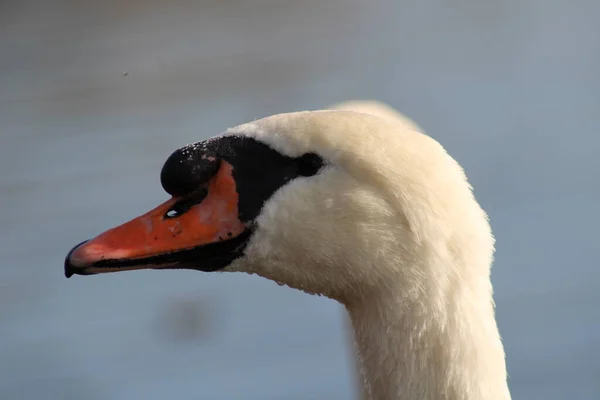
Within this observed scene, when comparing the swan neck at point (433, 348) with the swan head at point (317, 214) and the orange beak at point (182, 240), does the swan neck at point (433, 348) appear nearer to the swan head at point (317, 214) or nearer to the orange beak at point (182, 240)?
the swan head at point (317, 214)

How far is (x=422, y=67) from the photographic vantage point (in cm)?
1141

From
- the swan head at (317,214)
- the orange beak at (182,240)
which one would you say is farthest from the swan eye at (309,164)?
the orange beak at (182,240)

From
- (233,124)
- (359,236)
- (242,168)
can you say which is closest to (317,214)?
(359,236)

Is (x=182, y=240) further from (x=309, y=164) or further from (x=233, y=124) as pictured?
(x=233, y=124)

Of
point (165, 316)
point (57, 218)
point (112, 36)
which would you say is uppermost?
point (112, 36)

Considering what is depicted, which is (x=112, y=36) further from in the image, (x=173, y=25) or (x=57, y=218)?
(x=57, y=218)

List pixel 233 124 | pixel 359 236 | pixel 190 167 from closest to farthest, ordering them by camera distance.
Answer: pixel 359 236
pixel 190 167
pixel 233 124

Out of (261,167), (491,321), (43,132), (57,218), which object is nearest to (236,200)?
(261,167)

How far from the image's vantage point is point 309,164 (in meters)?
3.58

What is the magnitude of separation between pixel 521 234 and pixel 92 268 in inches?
217

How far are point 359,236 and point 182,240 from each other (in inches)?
19.5

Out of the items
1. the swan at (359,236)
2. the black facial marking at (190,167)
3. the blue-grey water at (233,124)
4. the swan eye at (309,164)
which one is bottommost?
the swan at (359,236)

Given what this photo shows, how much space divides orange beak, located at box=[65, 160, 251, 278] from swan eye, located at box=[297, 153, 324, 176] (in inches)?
7.9

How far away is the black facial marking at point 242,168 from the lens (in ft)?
11.9
